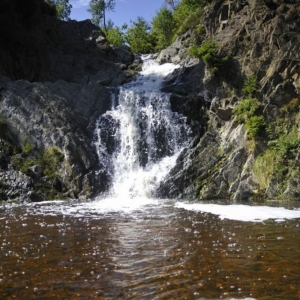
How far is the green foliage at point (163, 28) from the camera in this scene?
2276 inches

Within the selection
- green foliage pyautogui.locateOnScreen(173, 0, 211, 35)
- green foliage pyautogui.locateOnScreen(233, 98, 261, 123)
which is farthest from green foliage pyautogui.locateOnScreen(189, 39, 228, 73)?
green foliage pyautogui.locateOnScreen(173, 0, 211, 35)

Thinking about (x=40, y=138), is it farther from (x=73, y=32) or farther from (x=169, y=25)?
(x=169, y=25)

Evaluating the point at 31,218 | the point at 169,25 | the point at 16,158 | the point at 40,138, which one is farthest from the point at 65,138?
the point at 169,25

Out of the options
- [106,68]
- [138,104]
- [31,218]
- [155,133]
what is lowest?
[31,218]

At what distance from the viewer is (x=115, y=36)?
6781cm

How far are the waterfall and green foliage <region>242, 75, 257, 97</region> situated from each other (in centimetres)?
505

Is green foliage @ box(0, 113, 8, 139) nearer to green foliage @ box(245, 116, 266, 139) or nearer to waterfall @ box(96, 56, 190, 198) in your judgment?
waterfall @ box(96, 56, 190, 198)

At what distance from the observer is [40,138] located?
2755 centimetres

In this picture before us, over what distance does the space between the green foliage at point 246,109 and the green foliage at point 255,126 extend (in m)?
0.87

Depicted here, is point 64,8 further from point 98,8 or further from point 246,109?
point 246,109

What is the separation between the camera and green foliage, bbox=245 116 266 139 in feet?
78.2

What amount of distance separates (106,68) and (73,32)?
8112 mm

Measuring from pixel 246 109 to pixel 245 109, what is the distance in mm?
66

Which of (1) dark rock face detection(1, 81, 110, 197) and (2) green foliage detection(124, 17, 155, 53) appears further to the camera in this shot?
(2) green foliage detection(124, 17, 155, 53)
